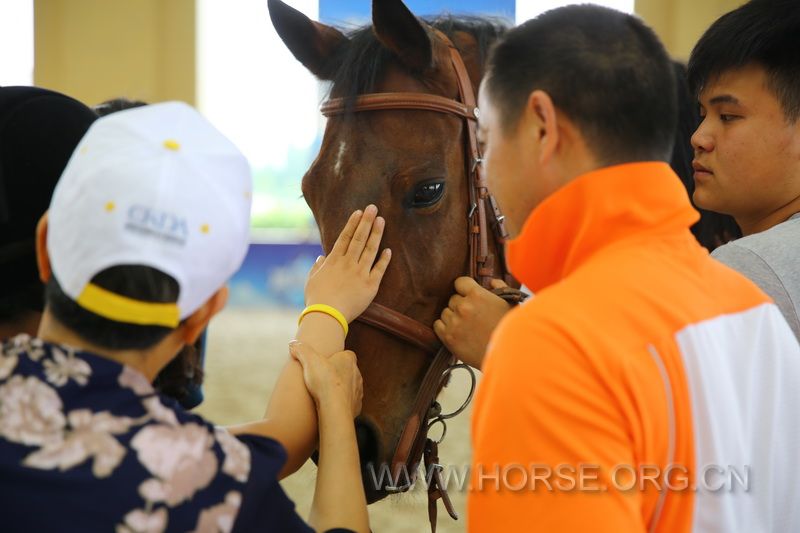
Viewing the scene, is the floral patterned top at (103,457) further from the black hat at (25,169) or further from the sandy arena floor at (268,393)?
the sandy arena floor at (268,393)

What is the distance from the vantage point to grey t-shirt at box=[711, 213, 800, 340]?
1.23 m

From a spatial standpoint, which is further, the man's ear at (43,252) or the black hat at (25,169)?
the black hat at (25,169)

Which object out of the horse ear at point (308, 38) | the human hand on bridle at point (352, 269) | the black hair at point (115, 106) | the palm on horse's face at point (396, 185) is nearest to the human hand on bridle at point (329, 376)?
the human hand on bridle at point (352, 269)

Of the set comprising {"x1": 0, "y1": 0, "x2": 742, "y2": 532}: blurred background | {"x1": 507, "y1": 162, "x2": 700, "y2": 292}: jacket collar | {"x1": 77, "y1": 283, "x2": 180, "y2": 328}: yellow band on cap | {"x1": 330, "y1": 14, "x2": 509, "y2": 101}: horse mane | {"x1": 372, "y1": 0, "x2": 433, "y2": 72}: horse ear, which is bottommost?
{"x1": 0, "y1": 0, "x2": 742, "y2": 532}: blurred background

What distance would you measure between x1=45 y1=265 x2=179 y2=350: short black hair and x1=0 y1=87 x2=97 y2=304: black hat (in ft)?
0.75

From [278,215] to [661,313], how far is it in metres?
7.85

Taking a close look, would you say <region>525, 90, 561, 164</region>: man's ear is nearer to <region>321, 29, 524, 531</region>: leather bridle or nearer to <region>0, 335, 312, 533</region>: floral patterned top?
<region>0, 335, 312, 533</region>: floral patterned top

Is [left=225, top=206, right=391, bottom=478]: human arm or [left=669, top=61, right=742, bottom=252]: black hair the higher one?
[left=669, top=61, right=742, bottom=252]: black hair

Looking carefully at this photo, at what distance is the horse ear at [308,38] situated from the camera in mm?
1815

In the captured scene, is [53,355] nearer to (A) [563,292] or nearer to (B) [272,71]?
(A) [563,292]

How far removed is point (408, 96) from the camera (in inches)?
67.6

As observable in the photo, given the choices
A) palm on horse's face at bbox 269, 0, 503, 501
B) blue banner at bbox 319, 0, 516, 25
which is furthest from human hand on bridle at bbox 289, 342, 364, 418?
blue banner at bbox 319, 0, 516, 25

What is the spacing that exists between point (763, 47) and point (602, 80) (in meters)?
0.75

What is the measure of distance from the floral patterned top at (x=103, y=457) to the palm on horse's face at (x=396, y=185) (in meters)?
0.73
